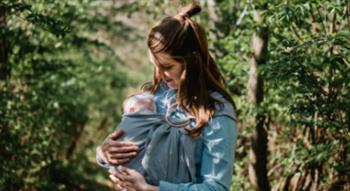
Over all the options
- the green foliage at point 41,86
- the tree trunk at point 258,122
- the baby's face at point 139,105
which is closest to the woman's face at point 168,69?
the baby's face at point 139,105

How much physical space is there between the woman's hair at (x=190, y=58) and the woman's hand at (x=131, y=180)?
0.88 feet

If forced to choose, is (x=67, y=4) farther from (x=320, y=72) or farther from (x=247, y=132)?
(x=320, y=72)

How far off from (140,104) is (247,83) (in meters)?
2.40

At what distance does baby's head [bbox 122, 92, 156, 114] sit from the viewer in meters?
2.50

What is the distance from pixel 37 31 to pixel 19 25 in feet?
0.60

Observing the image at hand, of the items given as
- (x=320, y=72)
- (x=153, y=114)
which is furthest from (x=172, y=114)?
(x=320, y=72)

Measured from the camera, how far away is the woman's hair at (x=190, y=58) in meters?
2.39

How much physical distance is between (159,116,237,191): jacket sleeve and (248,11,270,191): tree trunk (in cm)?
218

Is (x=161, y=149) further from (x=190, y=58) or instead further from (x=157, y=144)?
(x=190, y=58)

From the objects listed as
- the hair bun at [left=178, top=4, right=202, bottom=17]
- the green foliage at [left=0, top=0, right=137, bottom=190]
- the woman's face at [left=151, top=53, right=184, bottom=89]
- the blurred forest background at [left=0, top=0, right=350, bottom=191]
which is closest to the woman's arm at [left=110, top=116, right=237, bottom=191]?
the woman's face at [left=151, top=53, right=184, bottom=89]

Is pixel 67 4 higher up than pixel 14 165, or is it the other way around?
pixel 67 4

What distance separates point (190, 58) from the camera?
8.00ft

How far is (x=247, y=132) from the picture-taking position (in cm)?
473

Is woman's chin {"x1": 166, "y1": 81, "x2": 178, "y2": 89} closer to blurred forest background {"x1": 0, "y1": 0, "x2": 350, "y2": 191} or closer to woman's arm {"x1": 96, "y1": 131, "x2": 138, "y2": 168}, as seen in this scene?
woman's arm {"x1": 96, "y1": 131, "x2": 138, "y2": 168}
